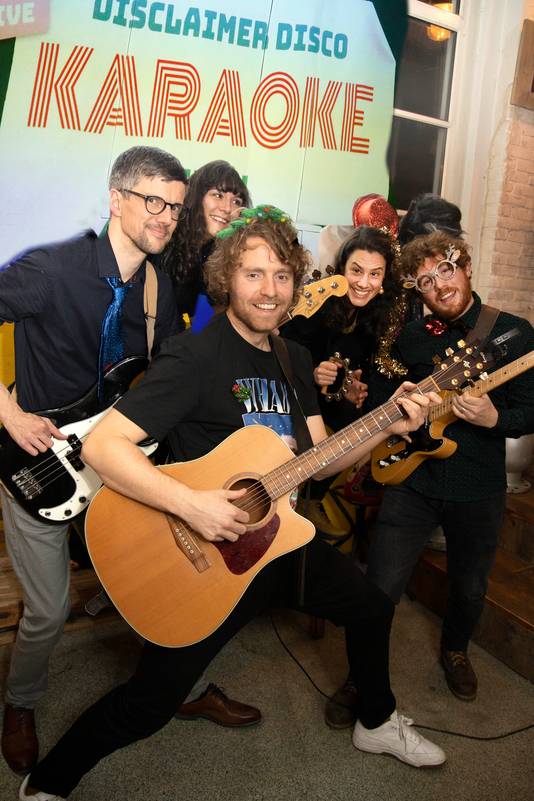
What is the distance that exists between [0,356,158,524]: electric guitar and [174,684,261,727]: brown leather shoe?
104 cm

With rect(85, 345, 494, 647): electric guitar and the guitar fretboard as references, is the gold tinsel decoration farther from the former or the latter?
rect(85, 345, 494, 647): electric guitar

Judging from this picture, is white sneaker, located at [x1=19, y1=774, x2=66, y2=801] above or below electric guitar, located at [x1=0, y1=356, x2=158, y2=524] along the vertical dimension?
below

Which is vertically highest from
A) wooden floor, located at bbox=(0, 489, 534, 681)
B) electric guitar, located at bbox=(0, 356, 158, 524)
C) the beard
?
the beard

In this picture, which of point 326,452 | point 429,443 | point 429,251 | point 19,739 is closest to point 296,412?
point 326,452

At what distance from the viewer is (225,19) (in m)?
3.64

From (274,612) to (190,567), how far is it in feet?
5.66

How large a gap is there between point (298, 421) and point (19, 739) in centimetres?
160

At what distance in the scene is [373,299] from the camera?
10.2 feet

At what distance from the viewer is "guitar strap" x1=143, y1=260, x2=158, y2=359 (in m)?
2.31

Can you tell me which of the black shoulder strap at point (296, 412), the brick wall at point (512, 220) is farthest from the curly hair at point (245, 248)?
the brick wall at point (512, 220)

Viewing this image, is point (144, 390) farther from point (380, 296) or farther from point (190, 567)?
point (380, 296)

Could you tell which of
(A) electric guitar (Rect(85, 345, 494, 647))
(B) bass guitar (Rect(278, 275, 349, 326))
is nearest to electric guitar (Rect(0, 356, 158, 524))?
(A) electric guitar (Rect(85, 345, 494, 647))

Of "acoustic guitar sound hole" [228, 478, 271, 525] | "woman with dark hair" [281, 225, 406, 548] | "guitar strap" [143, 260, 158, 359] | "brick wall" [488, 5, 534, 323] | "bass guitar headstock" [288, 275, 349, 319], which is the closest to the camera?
"acoustic guitar sound hole" [228, 478, 271, 525]

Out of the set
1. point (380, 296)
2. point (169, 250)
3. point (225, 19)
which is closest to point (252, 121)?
point (225, 19)
